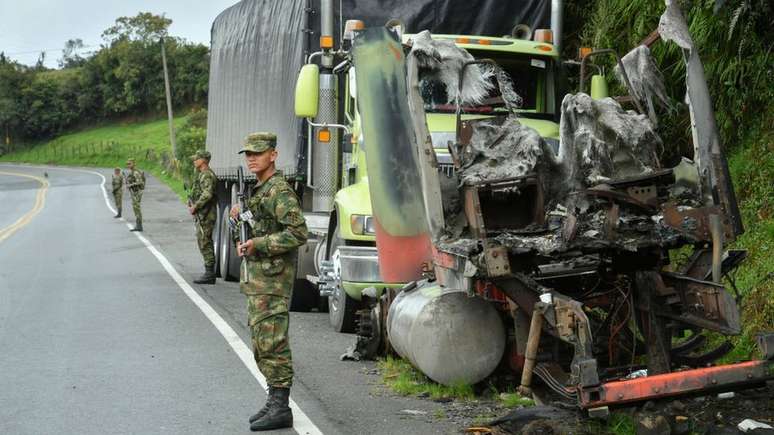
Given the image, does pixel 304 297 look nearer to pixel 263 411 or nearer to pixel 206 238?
pixel 206 238

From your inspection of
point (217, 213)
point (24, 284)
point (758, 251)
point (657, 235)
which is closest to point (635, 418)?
point (657, 235)

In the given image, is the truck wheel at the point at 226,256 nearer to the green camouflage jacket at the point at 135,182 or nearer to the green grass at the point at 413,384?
the green grass at the point at 413,384

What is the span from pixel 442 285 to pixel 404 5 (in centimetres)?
503

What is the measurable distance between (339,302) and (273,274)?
400 cm

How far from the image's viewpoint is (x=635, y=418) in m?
6.45

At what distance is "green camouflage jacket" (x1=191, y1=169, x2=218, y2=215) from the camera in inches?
674

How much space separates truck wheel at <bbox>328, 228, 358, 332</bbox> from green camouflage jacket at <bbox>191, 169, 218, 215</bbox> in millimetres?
6003

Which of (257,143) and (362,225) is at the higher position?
(257,143)

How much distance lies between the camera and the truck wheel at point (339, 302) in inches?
434

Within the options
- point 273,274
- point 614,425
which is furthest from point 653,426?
point 273,274

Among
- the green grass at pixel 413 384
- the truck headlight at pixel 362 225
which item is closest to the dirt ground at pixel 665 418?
the green grass at pixel 413 384

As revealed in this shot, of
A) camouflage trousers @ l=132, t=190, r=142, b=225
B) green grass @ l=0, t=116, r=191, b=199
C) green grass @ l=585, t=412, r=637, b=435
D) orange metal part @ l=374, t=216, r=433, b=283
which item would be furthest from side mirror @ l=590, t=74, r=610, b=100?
green grass @ l=0, t=116, r=191, b=199

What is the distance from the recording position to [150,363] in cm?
970

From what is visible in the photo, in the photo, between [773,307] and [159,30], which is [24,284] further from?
[159,30]
